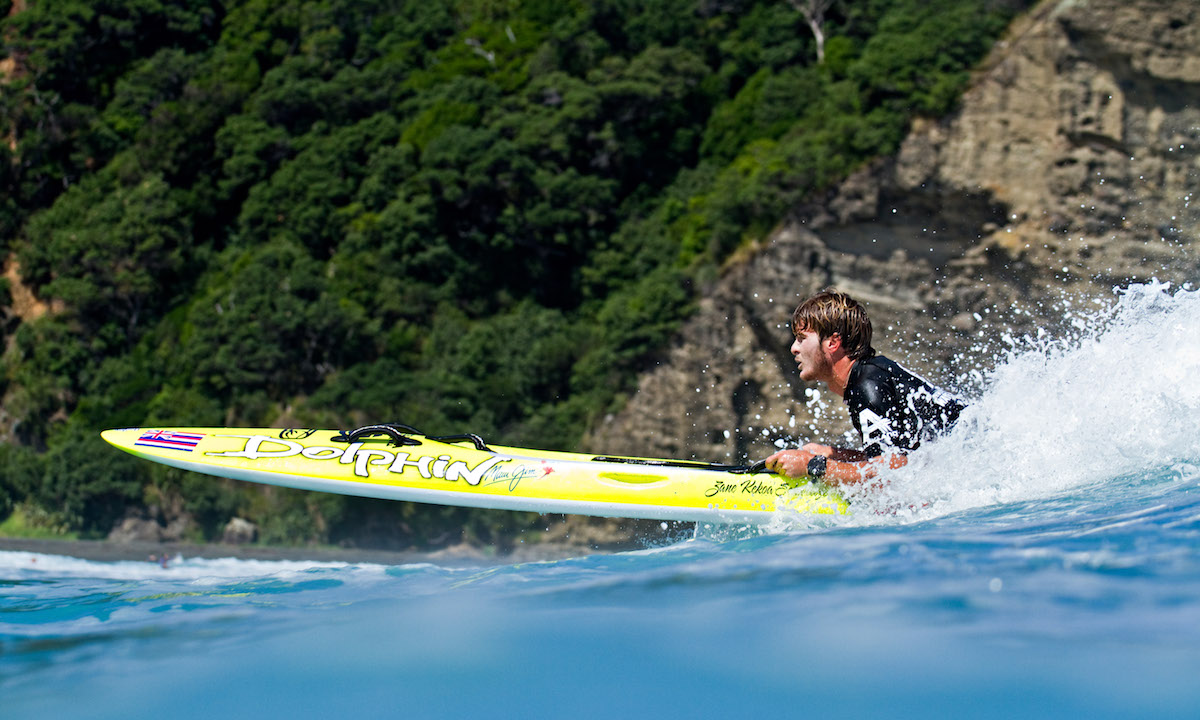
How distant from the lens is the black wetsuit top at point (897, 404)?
13.7 feet

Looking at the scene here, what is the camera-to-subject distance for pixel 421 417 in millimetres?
23734

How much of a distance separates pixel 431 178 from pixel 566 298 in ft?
15.3

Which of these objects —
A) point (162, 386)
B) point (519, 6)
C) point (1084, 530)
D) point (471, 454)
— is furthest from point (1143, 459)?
point (519, 6)

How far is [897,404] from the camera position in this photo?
13.7 ft

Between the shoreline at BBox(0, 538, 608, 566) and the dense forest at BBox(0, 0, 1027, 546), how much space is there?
1.63 ft

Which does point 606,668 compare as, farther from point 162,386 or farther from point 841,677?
point 162,386

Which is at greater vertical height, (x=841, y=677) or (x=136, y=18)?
A: (x=136, y=18)

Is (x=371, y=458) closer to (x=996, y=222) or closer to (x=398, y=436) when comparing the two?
(x=398, y=436)

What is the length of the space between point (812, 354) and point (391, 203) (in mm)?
24252

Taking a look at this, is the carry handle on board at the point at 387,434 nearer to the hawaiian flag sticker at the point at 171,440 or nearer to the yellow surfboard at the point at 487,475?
the yellow surfboard at the point at 487,475

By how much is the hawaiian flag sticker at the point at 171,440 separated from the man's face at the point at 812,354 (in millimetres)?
4244

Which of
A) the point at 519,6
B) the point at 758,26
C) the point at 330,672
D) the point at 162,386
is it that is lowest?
the point at 330,672

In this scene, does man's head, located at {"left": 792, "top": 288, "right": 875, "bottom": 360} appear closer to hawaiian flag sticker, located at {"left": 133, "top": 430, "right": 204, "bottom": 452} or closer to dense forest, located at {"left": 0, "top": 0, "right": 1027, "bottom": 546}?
hawaiian flag sticker, located at {"left": 133, "top": 430, "right": 204, "bottom": 452}

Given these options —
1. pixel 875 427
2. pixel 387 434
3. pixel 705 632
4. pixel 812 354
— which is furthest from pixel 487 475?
pixel 705 632
